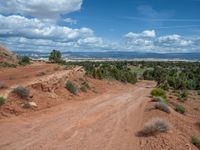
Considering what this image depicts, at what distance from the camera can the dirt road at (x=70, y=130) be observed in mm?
13156

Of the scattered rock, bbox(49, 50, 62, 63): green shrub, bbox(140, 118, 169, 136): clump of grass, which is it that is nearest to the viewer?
bbox(140, 118, 169, 136): clump of grass

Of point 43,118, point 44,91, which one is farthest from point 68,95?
point 43,118

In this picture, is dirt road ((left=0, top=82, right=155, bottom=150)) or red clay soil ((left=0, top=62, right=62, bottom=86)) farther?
red clay soil ((left=0, top=62, right=62, bottom=86))

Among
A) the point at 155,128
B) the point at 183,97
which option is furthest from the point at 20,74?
the point at 183,97

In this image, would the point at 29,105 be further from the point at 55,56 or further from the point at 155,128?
the point at 55,56

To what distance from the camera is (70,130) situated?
51.4 ft

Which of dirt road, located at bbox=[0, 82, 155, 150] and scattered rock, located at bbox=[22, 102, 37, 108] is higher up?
scattered rock, located at bbox=[22, 102, 37, 108]

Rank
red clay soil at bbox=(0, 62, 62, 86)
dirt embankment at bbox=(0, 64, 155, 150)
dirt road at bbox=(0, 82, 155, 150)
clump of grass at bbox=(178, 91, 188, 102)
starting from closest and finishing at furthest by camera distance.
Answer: dirt road at bbox=(0, 82, 155, 150), dirt embankment at bbox=(0, 64, 155, 150), red clay soil at bbox=(0, 62, 62, 86), clump of grass at bbox=(178, 91, 188, 102)

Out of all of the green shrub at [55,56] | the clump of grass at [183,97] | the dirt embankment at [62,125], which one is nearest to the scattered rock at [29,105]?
the dirt embankment at [62,125]

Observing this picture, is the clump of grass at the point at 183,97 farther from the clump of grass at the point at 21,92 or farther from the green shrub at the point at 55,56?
the clump of grass at the point at 21,92

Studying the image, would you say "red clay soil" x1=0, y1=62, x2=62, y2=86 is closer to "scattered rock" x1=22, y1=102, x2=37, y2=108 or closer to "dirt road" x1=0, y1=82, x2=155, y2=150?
"scattered rock" x1=22, y1=102, x2=37, y2=108

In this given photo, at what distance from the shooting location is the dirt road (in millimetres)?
13156

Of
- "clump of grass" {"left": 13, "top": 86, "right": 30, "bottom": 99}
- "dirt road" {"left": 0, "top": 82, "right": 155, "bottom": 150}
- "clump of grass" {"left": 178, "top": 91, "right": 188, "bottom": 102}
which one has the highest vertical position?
"clump of grass" {"left": 13, "top": 86, "right": 30, "bottom": 99}

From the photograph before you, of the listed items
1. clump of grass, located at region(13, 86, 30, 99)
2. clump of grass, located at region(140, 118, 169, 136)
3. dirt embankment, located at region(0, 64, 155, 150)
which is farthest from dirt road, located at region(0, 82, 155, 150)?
clump of grass, located at region(13, 86, 30, 99)
